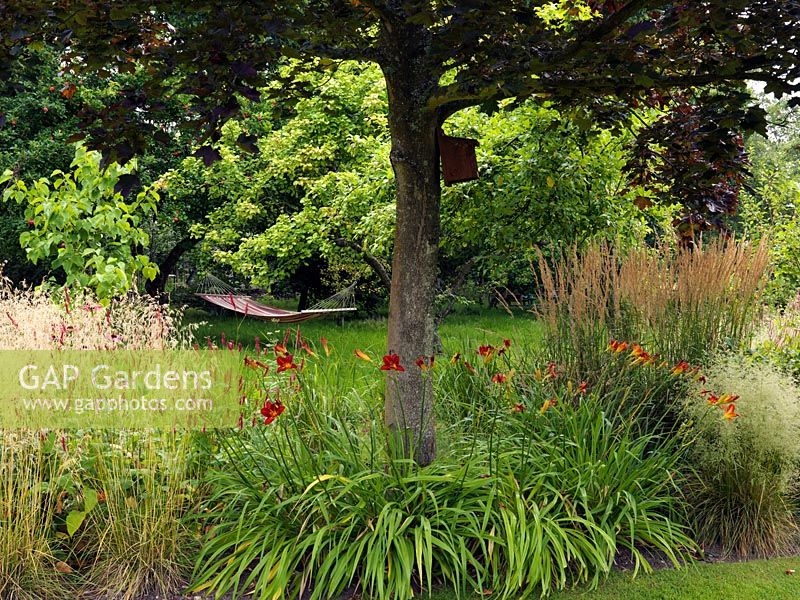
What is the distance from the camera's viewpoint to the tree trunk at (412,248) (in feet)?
10.2

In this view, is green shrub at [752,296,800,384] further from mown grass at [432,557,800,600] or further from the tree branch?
the tree branch

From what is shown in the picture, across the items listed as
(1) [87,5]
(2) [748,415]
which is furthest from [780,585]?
(1) [87,5]

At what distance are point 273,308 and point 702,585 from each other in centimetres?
678

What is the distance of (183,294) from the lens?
13.1 metres

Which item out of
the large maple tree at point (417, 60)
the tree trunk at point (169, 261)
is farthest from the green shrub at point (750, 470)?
the tree trunk at point (169, 261)

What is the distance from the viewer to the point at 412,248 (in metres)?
3.17

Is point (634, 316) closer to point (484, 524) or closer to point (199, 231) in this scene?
point (484, 524)

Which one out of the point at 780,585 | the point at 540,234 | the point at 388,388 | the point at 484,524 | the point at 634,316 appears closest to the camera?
the point at 484,524

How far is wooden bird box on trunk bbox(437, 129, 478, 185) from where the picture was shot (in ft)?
10.6

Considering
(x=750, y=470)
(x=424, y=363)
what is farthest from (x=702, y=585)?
(x=424, y=363)

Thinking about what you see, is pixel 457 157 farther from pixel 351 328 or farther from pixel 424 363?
pixel 351 328

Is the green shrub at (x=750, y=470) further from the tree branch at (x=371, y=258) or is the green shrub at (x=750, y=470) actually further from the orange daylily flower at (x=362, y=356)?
the tree branch at (x=371, y=258)

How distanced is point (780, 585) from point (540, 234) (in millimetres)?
3211

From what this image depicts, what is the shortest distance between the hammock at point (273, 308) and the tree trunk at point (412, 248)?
4.04m
